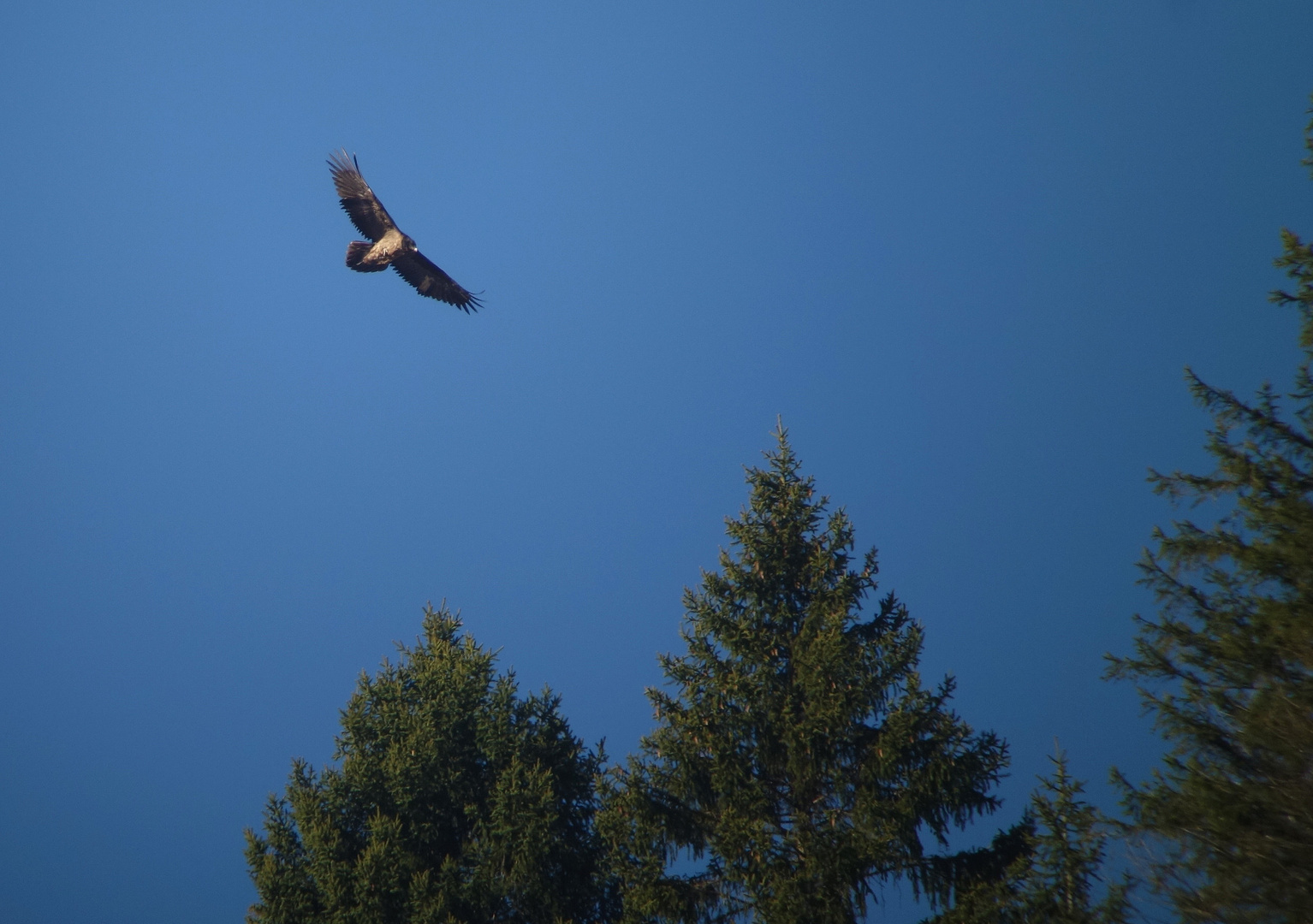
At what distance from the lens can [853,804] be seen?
31.8 ft

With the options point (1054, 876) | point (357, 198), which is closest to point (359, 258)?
point (357, 198)

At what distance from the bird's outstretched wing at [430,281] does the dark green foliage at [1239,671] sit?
45.4 ft

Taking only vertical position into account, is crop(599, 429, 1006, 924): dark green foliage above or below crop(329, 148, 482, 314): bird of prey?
below

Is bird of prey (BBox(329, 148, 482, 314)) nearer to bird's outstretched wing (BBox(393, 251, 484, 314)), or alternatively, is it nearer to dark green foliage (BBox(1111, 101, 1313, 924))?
bird's outstretched wing (BBox(393, 251, 484, 314))

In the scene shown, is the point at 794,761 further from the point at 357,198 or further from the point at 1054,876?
the point at 357,198

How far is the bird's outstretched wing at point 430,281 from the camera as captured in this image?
63.0 ft

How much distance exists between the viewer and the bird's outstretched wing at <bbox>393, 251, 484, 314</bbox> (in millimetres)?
19203

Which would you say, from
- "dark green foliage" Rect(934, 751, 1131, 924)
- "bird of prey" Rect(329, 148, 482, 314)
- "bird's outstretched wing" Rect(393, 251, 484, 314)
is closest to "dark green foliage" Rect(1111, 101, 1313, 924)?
"dark green foliage" Rect(934, 751, 1131, 924)

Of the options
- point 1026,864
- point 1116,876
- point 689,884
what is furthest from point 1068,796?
point 689,884

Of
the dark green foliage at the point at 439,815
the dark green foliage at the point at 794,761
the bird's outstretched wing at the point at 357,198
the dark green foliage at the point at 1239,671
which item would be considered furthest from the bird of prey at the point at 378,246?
the dark green foliage at the point at 1239,671

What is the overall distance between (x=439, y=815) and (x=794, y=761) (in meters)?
4.92

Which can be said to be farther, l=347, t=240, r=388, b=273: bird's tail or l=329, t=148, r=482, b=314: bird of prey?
l=347, t=240, r=388, b=273: bird's tail

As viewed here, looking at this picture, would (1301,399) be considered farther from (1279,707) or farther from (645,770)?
(645,770)

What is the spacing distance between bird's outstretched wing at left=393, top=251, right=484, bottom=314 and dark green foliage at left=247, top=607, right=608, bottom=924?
837 cm
